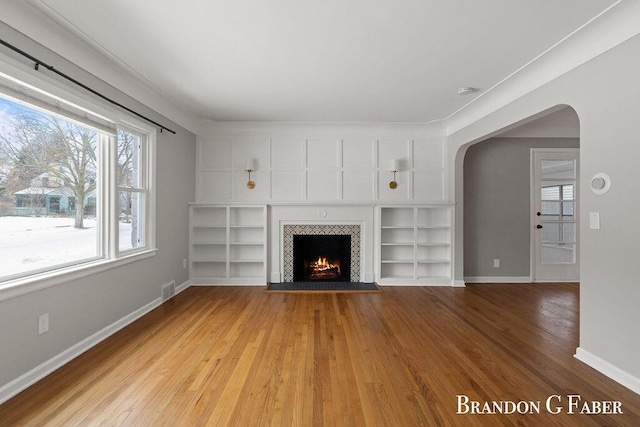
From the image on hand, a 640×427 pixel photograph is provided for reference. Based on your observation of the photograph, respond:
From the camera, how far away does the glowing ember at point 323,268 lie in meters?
4.84

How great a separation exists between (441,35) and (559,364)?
2.71 m

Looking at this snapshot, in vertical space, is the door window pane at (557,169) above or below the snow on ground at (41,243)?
above

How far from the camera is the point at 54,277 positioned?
2129mm

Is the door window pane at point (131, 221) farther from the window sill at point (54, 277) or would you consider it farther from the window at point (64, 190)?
the window sill at point (54, 277)

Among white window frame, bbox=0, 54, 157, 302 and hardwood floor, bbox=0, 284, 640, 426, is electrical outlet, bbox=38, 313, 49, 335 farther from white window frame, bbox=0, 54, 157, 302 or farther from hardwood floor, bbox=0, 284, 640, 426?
hardwood floor, bbox=0, 284, 640, 426

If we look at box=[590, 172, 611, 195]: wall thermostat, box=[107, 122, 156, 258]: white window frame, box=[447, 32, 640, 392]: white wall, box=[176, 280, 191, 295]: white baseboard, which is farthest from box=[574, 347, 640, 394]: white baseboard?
box=[176, 280, 191, 295]: white baseboard

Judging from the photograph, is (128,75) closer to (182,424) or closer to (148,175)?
(148,175)

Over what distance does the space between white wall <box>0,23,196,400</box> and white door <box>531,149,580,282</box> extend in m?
5.50

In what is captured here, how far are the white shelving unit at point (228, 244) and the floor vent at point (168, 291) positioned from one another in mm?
574

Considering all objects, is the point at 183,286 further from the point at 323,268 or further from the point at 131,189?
the point at 323,268

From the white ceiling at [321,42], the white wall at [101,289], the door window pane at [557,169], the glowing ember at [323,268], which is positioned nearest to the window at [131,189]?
the white wall at [101,289]

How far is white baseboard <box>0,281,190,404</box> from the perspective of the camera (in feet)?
6.01

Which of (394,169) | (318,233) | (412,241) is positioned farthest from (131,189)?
(412,241)

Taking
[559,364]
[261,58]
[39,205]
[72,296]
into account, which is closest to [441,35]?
[261,58]
